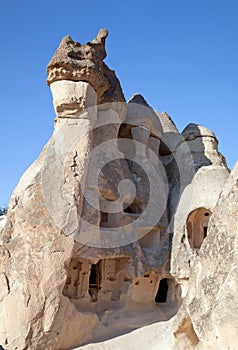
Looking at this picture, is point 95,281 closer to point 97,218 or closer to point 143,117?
point 97,218

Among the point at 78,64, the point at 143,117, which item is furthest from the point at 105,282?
the point at 78,64

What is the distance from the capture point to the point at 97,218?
25.6 feet

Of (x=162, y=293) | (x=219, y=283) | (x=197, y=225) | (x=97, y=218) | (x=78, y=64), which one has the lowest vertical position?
(x=162, y=293)

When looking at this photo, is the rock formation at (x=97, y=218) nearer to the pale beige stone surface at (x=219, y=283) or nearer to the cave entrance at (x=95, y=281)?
the cave entrance at (x=95, y=281)

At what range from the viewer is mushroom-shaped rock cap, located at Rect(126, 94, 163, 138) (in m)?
9.97

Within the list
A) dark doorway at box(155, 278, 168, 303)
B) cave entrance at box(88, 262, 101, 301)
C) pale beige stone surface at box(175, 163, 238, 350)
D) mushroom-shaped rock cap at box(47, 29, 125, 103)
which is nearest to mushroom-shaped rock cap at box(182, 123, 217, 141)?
mushroom-shaped rock cap at box(47, 29, 125, 103)

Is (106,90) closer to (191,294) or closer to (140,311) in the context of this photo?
(140,311)

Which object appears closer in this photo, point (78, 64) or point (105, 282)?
point (78, 64)

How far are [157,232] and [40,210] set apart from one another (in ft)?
10.3

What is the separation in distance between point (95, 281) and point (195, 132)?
4.49m

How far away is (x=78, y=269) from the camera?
773 cm

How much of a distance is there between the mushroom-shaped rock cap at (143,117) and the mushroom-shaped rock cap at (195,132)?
2.30 feet

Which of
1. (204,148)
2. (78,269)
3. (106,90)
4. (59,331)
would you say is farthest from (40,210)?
(204,148)

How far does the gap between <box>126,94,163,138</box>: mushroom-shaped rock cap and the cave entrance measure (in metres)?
3.43
